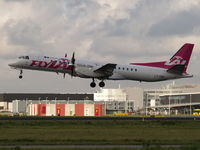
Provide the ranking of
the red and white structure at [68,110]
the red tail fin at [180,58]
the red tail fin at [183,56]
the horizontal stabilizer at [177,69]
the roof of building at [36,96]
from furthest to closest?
the roof of building at [36,96] → the red and white structure at [68,110] → the red tail fin at [183,56] → the red tail fin at [180,58] → the horizontal stabilizer at [177,69]

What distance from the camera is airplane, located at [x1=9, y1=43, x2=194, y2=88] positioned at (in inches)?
2344

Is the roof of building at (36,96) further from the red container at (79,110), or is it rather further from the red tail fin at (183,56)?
the red tail fin at (183,56)

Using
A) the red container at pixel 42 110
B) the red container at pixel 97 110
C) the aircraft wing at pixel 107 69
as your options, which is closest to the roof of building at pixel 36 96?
the red container at pixel 42 110

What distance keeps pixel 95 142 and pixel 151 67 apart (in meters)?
33.3

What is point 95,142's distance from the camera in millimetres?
34469

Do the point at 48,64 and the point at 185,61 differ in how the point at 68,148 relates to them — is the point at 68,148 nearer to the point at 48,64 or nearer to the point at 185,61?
the point at 48,64

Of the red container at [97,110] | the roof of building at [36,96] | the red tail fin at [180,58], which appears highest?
the red tail fin at [180,58]

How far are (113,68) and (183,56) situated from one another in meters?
12.8

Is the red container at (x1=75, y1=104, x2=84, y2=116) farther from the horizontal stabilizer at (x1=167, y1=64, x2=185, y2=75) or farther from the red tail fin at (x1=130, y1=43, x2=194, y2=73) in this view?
the horizontal stabilizer at (x1=167, y1=64, x2=185, y2=75)

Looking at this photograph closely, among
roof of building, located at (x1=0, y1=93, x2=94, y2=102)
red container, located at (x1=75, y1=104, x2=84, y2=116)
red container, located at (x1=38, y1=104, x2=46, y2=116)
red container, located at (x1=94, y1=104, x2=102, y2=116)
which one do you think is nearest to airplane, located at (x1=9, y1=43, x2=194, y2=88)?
red container, located at (x1=94, y1=104, x2=102, y2=116)

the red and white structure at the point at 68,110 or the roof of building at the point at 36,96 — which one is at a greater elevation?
the roof of building at the point at 36,96

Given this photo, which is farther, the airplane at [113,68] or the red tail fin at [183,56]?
the red tail fin at [183,56]

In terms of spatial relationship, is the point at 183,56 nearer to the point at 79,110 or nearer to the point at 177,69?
the point at 177,69

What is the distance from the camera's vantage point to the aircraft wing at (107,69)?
6134cm
